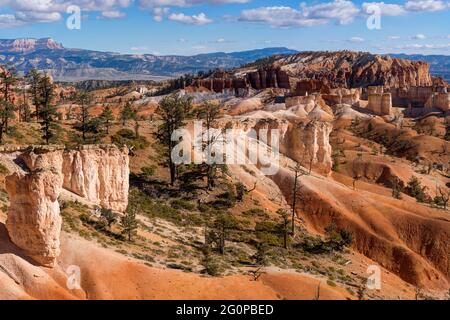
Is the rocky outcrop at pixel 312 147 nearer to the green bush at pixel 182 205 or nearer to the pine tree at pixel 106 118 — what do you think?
the green bush at pixel 182 205

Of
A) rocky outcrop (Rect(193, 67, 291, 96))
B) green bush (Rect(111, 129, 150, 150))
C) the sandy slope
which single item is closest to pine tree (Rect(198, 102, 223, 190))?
green bush (Rect(111, 129, 150, 150))

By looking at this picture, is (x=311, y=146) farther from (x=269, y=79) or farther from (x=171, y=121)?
(x=269, y=79)

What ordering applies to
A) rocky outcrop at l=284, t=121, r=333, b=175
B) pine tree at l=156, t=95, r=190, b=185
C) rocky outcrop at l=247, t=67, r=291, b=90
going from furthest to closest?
rocky outcrop at l=247, t=67, r=291, b=90 → rocky outcrop at l=284, t=121, r=333, b=175 → pine tree at l=156, t=95, r=190, b=185

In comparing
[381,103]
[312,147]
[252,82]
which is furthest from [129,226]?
[252,82]

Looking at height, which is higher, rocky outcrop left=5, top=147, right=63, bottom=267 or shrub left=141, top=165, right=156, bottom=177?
rocky outcrop left=5, top=147, right=63, bottom=267

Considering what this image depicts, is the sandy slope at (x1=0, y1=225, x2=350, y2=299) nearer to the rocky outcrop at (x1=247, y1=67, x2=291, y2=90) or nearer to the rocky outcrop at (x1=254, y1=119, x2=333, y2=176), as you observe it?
the rocky outcrop at (x1=254, y1=119, x2=333, y2=176)

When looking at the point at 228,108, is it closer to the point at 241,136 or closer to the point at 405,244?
the point at 241,136

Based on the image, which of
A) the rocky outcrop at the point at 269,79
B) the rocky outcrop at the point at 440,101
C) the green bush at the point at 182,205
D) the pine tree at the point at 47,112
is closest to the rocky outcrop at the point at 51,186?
the green bush at the point at 182,205
